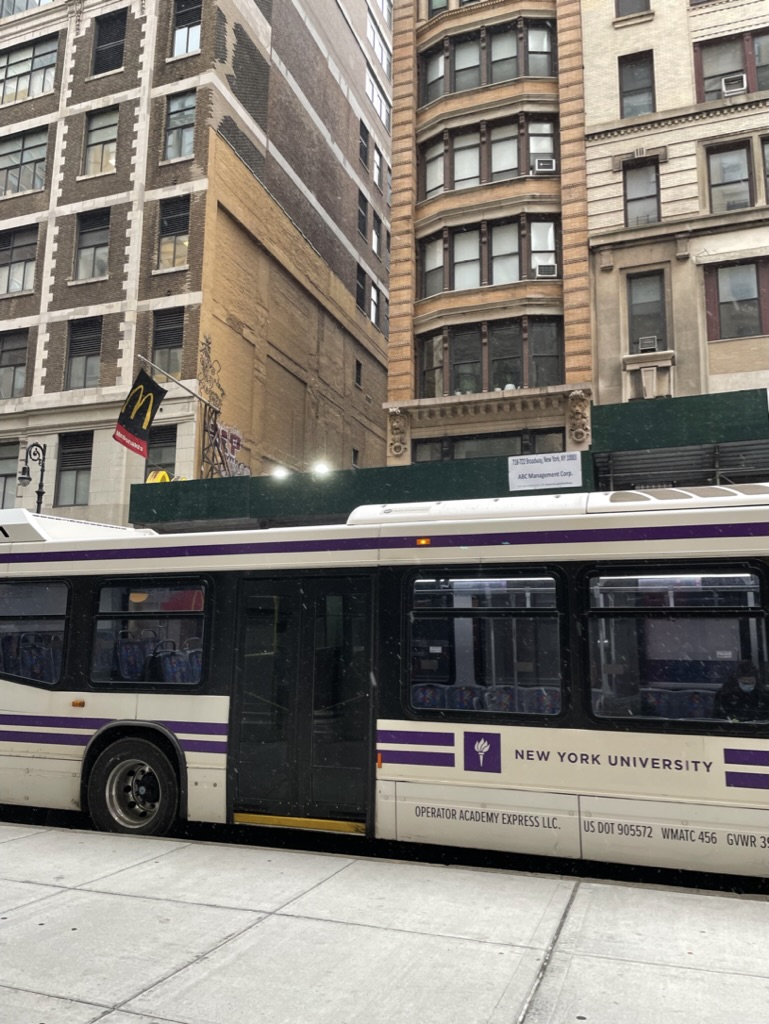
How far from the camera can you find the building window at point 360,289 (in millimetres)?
38500

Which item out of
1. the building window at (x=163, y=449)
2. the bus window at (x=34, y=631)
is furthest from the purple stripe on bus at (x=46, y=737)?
the building window at (x=163, y=449)

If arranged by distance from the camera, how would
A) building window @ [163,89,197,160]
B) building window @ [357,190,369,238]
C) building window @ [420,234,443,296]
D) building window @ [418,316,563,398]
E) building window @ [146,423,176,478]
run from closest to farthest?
1. building window @ [418,316,563,398]
2. building window @ [420,234,443,296]
3. building window @ [146,423,176,478]
4. building window @ [163,89,197,160]
5. building window @ [357,190,369,238]

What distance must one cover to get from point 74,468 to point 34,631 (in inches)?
748

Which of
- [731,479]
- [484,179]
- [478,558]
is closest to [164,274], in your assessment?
[484,179]

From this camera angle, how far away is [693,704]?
239 inches

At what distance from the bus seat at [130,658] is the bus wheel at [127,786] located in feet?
2.06

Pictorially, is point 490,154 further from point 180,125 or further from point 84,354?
point 84,354

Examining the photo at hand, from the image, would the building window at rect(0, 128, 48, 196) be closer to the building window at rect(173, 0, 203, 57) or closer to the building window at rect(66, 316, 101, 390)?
the building window at rect(173, 0, 203, 57)

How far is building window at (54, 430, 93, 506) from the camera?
84.5 ft

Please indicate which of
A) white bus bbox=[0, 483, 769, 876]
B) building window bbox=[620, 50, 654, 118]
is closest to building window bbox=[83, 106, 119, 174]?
building window bbox=[620, 50, 654, 118]

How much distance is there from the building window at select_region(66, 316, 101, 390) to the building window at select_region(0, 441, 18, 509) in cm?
305

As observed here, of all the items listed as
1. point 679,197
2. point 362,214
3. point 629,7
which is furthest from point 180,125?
point 679,197

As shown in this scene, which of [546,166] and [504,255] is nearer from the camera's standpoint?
[546,166]

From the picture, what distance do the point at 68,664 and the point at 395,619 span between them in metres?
3.53
